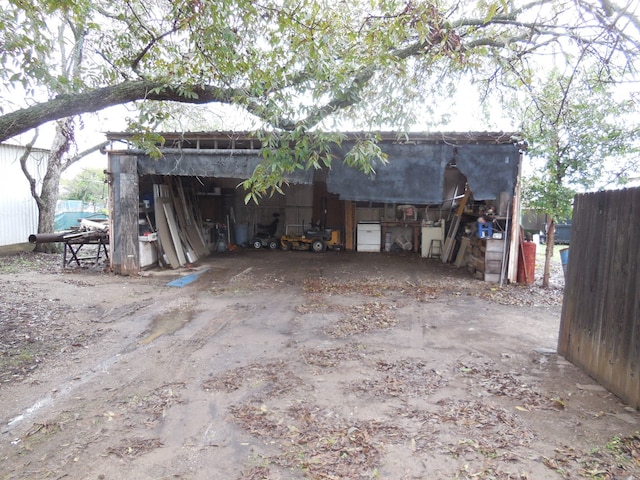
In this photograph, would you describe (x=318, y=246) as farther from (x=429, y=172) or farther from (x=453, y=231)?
(x=429, y=172)

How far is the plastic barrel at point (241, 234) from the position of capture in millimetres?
13938

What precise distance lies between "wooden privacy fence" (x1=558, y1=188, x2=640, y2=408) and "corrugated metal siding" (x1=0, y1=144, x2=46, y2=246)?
13.8m

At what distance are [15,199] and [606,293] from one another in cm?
1508

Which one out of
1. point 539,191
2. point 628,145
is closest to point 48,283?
point 539,191

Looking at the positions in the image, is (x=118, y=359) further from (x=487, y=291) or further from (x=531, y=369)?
(x=487, y=291)

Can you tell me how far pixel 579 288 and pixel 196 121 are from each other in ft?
31.5

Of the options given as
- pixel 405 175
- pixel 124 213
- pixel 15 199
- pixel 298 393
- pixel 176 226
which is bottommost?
pixel 298 393

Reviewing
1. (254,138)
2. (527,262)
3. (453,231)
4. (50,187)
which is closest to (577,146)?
(527,262)

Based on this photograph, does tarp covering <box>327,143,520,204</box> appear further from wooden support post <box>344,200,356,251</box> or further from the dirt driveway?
wooden support post <box>344,200,356,251</box>

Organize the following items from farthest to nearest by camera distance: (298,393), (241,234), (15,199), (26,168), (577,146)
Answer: (241,234), (15,199), (26,168), (577,146), (298,393)

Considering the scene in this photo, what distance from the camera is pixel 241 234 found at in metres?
14.0

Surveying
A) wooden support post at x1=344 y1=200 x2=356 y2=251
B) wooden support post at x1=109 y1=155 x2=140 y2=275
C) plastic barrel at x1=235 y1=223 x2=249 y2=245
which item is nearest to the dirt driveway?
wooden support post at x1=109 y1=155 x2=140 y2=275

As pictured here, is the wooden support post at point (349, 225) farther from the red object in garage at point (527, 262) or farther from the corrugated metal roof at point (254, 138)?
the red object in garage at point (527, 262)

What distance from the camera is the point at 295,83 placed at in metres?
4.82
